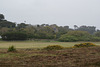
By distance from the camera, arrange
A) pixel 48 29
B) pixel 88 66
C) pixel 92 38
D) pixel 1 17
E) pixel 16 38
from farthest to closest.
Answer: pixel 1 17 < pixel 48 29 < pixel 92 38 < pixel 16 38 < pixel 88 66

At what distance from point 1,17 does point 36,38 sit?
29.2 m

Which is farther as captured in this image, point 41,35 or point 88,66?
point 41,35

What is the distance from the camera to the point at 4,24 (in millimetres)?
60375

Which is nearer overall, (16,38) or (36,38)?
(16,38)

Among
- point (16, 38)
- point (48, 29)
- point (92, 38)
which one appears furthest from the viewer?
point (48, 29)

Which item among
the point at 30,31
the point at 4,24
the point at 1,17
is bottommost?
the point at 30,31

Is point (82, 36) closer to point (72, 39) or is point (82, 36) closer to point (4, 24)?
point (72, 39)

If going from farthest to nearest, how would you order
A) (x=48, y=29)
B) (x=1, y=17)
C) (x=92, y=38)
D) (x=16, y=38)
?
(x=1, y=17), (x=48, y=29), (x=92, y=38), (x=16, y=38)

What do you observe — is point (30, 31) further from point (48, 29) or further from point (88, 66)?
point (88, 66)

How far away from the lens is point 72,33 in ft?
167

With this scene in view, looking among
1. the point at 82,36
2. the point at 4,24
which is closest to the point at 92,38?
the point at 82,36

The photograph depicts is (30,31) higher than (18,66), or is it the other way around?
(30,31)

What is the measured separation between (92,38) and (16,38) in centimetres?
2929

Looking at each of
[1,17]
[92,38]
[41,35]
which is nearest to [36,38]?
[41,35]
